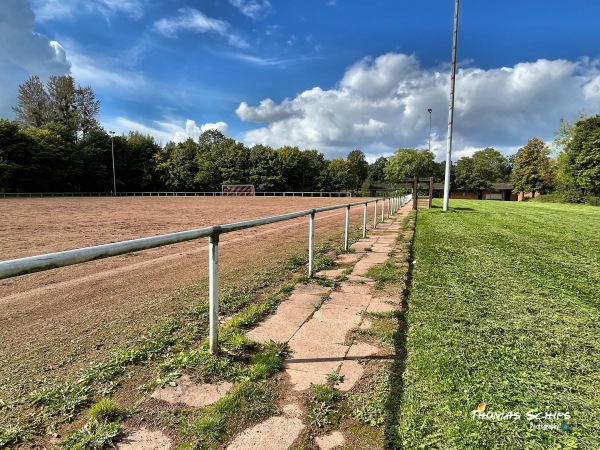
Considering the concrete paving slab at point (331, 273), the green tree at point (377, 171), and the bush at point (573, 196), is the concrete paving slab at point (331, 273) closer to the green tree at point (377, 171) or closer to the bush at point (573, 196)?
the bush at point (573, 196)

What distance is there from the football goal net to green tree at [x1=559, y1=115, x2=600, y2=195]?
46.0 metres

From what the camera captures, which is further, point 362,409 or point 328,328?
point 328,328

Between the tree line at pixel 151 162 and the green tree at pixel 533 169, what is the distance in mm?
149

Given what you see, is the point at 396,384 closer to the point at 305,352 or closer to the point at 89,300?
the point at 305,352

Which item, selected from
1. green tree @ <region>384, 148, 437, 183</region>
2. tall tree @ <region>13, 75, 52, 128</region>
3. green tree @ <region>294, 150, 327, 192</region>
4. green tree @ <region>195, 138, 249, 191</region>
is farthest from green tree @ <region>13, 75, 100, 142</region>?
green tree @ <region>384, 148, 437, 183</region>

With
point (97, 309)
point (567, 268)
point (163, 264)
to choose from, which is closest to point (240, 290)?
point (97, 309)

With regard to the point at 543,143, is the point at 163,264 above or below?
below

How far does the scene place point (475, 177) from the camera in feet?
249

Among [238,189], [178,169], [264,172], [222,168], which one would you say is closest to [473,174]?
[264,172]

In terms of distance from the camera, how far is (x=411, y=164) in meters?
80.9

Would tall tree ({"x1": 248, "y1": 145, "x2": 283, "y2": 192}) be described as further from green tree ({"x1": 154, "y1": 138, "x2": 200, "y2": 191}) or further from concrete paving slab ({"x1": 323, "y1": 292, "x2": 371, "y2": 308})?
concrete paving slab ({"x1": 323, "y1": 292, "x2": 371, "y2": 308})

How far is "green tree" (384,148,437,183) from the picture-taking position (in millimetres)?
80438

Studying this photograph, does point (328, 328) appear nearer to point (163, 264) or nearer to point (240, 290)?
point (240, 290)

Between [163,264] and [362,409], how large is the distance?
5.10 meters
